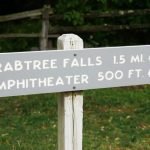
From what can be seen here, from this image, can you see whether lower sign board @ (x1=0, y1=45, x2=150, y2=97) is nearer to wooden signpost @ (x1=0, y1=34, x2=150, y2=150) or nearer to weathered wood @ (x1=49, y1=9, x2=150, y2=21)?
wooden signpost @ (x1=0, y1=34, x2=150, y2=150)

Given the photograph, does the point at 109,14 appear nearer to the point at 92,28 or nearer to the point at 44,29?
the point at 92,28

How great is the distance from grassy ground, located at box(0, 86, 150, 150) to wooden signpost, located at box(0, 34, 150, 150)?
1.96m

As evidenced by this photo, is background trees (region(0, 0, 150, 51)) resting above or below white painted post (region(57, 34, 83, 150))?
above

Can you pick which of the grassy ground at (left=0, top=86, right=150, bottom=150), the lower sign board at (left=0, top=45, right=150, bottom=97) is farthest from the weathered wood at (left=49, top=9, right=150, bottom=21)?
Result: the lower sign board at (left=0, top=45, right=150, bottom=97)

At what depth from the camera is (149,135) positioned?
713 cm

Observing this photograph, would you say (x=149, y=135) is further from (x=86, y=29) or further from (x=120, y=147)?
(x=86, y=29)

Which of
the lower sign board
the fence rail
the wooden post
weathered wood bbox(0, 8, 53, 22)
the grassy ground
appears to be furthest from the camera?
weathered wood bbox(0, 8, 53, 22)

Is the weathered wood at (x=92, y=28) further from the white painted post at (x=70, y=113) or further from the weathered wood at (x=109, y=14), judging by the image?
the white painted post at (x=70, y=113)

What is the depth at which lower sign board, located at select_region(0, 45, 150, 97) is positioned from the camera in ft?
13.9

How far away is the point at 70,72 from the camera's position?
4.39m

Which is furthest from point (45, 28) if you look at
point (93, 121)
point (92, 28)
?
point (93, 121)

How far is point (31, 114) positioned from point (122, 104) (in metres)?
1.54

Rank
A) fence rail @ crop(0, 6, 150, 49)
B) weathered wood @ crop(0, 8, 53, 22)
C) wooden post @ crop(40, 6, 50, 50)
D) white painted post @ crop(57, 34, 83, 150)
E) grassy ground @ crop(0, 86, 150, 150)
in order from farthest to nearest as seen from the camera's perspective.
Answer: weathered wood @ crop(0, 8, 53, 22), fence rail @ crop(0, 6, 150, 49), wooden post @ crop(40, 6, 50, 50), grassy ground @ crop(0, 86, 150, 150), white painted post @ crop(57, 34, 83, 150)

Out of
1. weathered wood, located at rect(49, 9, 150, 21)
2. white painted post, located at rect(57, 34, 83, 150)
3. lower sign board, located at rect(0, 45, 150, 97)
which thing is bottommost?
white painted post, located at rect(57, 34, 83, 150)
